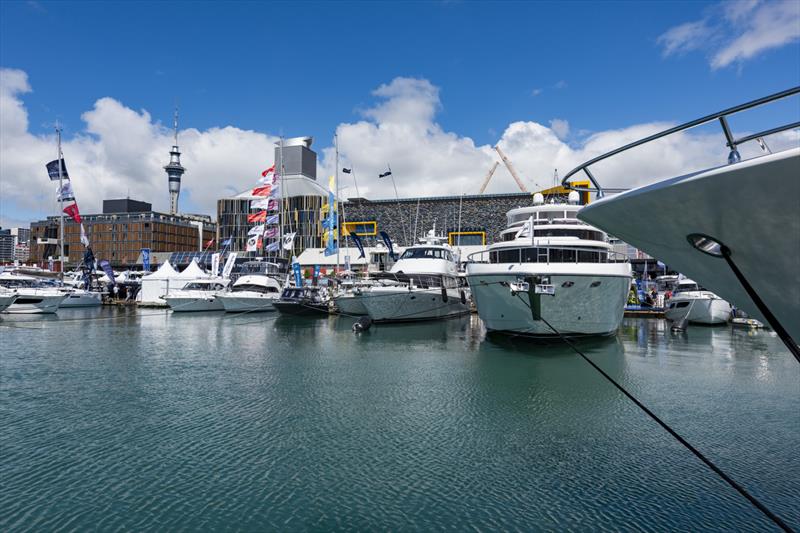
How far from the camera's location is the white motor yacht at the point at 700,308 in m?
34.4

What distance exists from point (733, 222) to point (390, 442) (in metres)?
7.38

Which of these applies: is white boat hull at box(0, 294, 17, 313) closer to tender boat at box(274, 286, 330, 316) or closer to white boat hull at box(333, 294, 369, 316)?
tender boat at box(274, 286, 330, 316)

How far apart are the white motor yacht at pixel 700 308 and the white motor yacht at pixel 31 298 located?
50649 mm

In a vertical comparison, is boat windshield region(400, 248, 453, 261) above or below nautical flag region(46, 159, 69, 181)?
below

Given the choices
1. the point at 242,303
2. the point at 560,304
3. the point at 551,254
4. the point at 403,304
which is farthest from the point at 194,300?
the point at 560,304

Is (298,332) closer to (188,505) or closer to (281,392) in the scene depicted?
(281,392)

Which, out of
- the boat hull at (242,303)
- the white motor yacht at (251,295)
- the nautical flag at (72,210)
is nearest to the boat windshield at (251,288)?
the white motor yacht at (251,295)

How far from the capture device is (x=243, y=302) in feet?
146

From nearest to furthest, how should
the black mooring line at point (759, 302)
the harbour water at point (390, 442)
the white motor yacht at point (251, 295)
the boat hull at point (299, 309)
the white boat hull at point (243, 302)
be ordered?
the black mooring line at point (759, 302), the harbour water at point (390, 442), the boat hull at point (299, 309), the white boat hull at point (243, 302), the white motor yacht at point (251, 295)

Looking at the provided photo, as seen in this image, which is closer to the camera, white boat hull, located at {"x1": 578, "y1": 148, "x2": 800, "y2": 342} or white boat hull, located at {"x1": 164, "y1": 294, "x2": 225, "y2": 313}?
white boat hull, located at {"x1": 578, "y1": 148, "x2": 800, "y2": 342}

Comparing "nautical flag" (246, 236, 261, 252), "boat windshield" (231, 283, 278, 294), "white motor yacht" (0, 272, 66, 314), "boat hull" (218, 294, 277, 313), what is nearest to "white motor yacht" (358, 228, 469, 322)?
"nautical flag" (246, 236, 261, 252)

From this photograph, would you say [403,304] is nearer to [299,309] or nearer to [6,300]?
[299,309]

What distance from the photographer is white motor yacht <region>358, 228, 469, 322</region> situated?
33.6 m

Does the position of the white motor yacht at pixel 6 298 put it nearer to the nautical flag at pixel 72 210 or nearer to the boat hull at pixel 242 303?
the nautical flag at pixel 72 210
